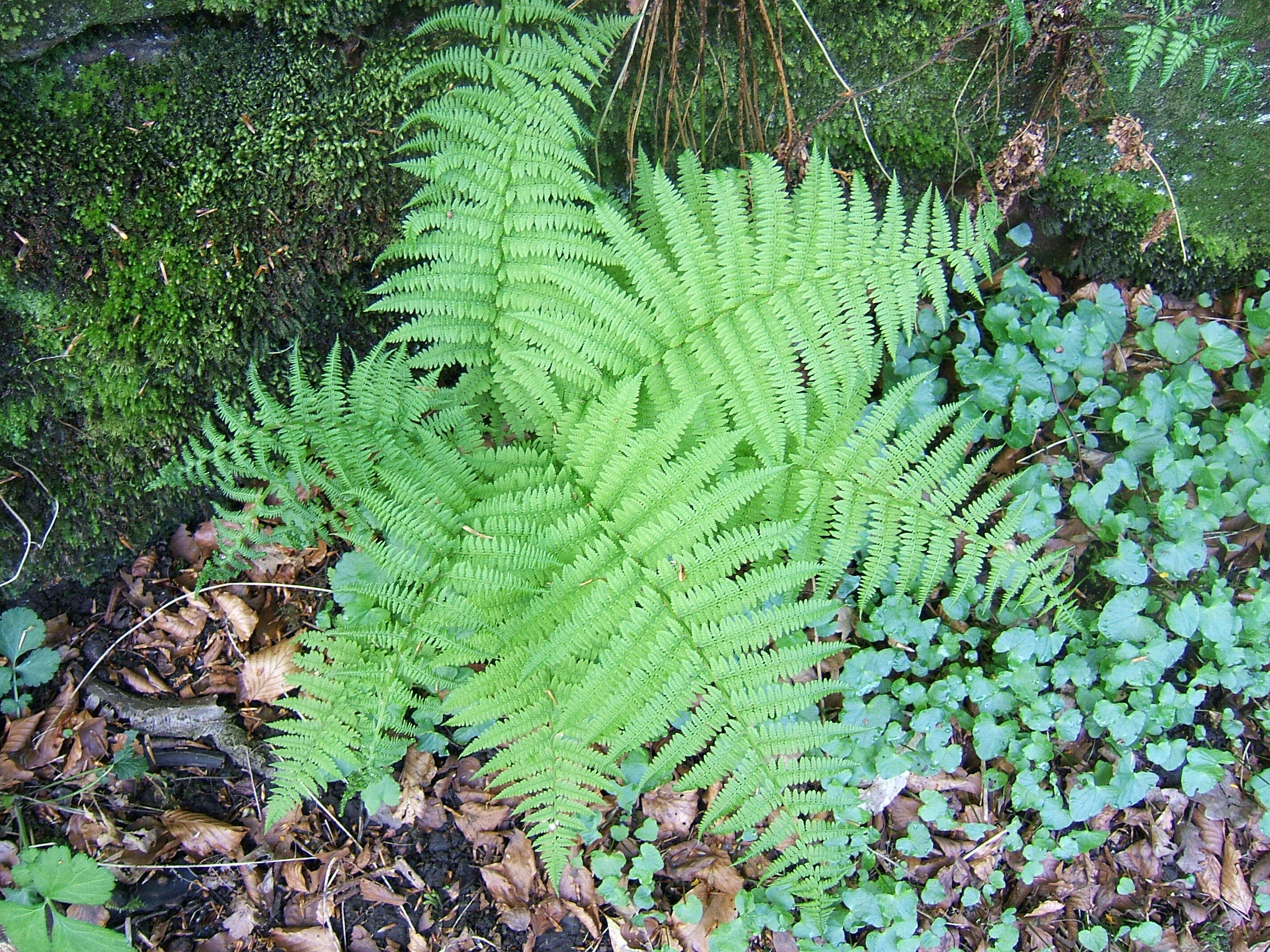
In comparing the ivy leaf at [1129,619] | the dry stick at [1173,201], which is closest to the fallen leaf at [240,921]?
the ivy leaf at [1129,619]

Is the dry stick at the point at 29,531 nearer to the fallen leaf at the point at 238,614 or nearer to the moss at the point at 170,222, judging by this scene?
the moss at the point at 170,222

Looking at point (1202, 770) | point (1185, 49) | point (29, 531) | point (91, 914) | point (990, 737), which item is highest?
point (1185, 49)

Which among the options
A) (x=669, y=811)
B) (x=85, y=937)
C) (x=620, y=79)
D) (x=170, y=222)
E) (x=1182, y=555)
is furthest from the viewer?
(x=669, y=811)

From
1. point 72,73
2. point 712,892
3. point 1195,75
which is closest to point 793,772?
point 712,892

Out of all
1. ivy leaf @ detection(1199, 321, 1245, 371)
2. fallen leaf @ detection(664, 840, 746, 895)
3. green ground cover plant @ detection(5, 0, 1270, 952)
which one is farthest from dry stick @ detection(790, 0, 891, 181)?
fallen leaf @ detection(664, 840, 746, 895)

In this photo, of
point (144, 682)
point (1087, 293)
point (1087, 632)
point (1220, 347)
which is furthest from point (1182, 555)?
point (144, 682)

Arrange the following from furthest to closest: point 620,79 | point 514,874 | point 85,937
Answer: point 514,874 < point 620,79 < point 85,937

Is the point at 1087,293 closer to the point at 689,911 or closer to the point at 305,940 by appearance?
the point at 689,911
